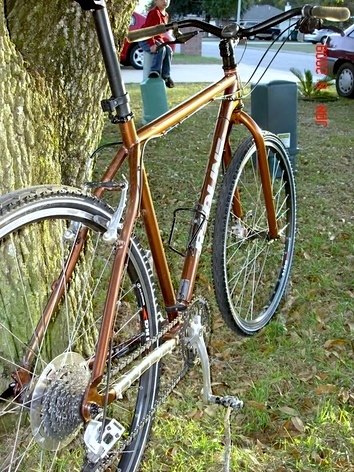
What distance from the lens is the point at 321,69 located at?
1066 cm

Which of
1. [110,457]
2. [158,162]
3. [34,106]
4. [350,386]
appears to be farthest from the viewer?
[158,162]

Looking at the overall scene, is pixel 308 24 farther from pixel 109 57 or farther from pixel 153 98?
pixel 153 98

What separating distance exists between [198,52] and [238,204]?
19.7 metres

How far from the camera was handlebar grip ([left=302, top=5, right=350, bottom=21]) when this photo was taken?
265cm

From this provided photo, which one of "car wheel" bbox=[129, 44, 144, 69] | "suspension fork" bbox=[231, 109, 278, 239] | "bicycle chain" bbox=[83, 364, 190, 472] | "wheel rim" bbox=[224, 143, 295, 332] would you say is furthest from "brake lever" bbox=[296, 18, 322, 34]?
"car wheel" bbox=[129, 44, 144, 69]

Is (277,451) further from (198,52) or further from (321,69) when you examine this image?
(198,52)

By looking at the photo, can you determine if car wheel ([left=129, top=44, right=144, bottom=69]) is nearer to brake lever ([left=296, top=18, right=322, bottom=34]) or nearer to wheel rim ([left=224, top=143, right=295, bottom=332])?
wheel rim ([left=224, top=143, right=295, bottom=332])

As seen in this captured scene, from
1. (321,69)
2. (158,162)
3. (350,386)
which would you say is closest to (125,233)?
(350,386)

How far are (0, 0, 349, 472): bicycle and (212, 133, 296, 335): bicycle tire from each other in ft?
0.03

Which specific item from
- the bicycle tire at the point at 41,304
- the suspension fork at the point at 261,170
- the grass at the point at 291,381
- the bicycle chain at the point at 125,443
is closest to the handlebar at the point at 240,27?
the suspension fork at the point at 261,170

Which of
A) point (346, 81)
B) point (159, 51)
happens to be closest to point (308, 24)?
point (159, 51)

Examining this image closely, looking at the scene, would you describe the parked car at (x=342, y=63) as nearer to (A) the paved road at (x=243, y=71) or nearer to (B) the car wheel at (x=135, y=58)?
(A) the paved road at (x=243, y=71)

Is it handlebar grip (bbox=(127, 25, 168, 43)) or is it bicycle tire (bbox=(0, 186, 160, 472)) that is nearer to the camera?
bicycle tire (bbox=(0, 186, 160, 472))

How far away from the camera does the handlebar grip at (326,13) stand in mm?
2650
